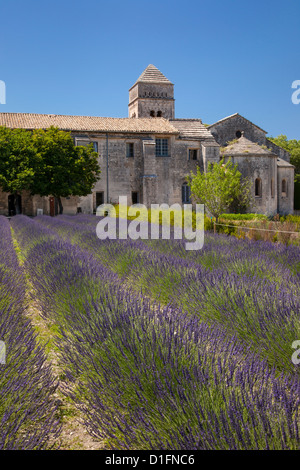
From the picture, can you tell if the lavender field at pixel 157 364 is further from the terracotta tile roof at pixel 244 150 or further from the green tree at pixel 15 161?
the terracotta tile roof at pixel 244 150

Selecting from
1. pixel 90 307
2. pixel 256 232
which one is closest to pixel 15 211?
pixel 256 232

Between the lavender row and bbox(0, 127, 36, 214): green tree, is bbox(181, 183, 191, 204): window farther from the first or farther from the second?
the lavender row

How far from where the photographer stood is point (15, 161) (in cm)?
2364

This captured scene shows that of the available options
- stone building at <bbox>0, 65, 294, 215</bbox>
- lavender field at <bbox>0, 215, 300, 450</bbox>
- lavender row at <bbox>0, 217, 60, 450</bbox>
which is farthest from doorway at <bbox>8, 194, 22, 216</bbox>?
lavender row at <bbox>0, 217, 60, 450</bbox>

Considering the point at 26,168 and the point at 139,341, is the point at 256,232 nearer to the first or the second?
the point at 139,341

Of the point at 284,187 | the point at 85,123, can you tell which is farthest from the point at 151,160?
the point at 284,187

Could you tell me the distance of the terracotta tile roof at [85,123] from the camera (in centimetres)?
2714

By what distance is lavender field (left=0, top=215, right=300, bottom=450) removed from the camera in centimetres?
181

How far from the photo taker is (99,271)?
16.5ft

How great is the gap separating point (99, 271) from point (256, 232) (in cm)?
602

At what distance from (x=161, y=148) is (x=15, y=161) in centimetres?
1026

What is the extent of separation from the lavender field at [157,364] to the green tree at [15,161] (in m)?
19.0

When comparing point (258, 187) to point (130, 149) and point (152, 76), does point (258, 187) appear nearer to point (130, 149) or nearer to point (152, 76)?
point (130, 149)

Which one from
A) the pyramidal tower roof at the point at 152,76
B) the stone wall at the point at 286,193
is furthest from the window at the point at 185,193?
the pyramidal tower roof at the point at 152,76
